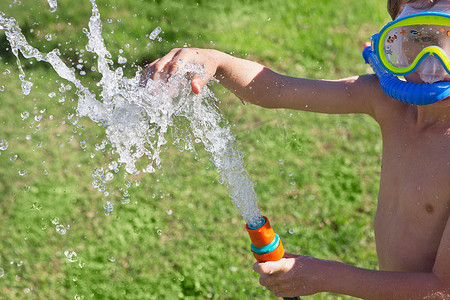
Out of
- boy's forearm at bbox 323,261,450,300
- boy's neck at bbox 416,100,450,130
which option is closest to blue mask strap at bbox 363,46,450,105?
boy's neck at bbox 416,100,450,130

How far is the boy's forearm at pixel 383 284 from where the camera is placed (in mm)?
1691

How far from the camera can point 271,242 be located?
5.89 feet

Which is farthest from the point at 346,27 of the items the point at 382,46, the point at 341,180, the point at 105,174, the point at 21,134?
the point at 382,46

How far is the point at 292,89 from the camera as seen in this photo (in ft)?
6.88

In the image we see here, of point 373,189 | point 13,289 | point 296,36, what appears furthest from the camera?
point 296,36

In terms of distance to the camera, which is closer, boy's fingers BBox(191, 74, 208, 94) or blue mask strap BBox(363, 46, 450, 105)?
blue mask strap BBox(363, 46, 450, 105)

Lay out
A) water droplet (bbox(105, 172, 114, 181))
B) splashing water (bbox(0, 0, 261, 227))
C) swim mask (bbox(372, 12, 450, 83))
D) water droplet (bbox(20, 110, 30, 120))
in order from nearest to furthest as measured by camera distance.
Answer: swim mask (bbox(372, 12, 450, 83)), splashing water (bbox(0, 0, 261, 227)), water droplet (bbox(105, 172, 114, 181)), water droplet (bbox(20, 110, 30, 120))

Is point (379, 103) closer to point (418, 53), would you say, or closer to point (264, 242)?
point (418, 53)

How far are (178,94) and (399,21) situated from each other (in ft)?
2.35

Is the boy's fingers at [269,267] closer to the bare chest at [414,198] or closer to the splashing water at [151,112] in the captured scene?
the splashing water at [151,112]

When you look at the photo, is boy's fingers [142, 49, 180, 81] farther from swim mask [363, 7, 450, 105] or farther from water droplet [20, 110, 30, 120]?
water droplet [20, 110, 30, 120]

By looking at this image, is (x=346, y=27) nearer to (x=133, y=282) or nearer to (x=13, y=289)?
(x=133, y=282)

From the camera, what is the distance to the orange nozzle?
1.77 m

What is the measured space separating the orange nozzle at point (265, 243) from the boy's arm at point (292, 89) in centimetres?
51
